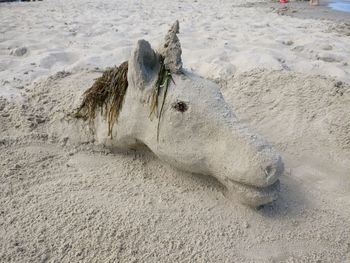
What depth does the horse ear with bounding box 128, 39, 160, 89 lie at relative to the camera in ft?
7.89

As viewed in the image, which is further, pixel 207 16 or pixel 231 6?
pixel 231 6

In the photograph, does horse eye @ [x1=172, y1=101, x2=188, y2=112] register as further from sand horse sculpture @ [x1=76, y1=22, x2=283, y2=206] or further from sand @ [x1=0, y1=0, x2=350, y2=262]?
sand @ [x1=0, y1=0, x2=350, y2=262]

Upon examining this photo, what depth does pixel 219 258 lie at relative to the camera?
204cm

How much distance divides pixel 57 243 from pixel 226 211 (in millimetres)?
936

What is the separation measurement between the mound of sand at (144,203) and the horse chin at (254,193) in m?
0.08

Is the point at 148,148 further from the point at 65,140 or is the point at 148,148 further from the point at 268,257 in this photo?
the point at 268,257

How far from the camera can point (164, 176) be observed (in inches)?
100

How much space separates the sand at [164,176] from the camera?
2100 mm

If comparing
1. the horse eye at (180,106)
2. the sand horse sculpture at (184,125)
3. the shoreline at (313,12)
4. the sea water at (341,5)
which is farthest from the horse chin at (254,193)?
the sea water at (341,5)

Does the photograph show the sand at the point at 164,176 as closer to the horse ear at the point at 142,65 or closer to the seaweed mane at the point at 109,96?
the seaweed mane at the point at 109,96

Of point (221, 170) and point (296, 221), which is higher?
point (221, 170)

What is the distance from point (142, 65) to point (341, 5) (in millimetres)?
10152

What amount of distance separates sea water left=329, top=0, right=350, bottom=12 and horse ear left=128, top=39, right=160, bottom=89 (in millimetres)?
8829

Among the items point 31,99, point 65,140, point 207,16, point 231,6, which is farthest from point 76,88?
point 231,6
